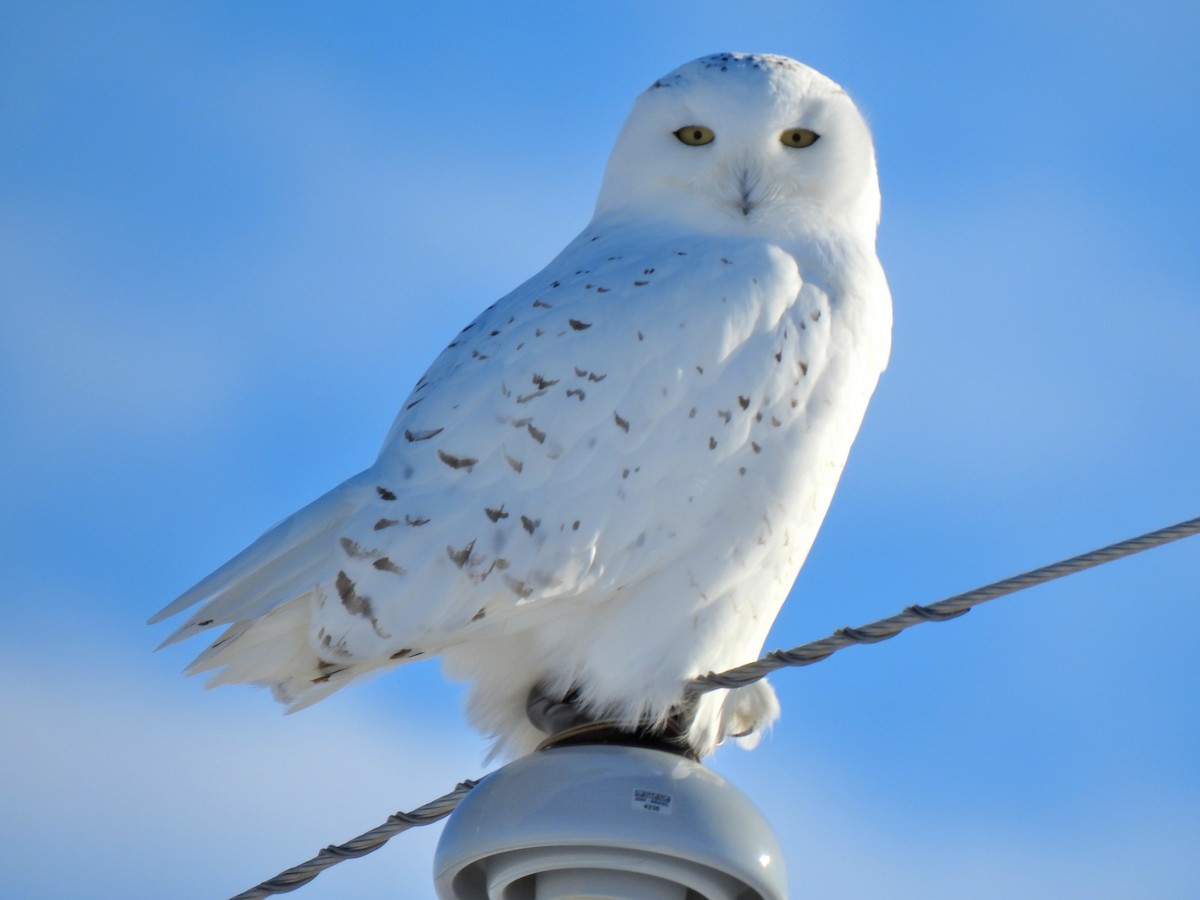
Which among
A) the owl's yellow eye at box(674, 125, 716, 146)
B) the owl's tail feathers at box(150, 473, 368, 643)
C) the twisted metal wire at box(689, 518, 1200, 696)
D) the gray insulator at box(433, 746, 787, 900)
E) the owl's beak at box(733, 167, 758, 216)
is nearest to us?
the twisted metal wire at box(689, 518, 1200, 696)

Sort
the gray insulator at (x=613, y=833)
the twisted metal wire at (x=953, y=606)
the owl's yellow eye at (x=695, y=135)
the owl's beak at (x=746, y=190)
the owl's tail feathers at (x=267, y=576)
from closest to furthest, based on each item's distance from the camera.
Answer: the twisted metal wire at (x=953, y=606) → the gray insulator at (x=613, y=833) → the owl's tail feathers at (x=267, y=576) → the owl's beak at (x=746, y=190) → the owl's yellow eye at (x=695, y=135)

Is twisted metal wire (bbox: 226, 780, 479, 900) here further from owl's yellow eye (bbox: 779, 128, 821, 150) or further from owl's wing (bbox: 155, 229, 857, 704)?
owl's yellow eye (bbox: 779, 128, 821, 150)

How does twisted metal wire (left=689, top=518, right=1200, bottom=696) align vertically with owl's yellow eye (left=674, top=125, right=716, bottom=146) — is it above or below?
below

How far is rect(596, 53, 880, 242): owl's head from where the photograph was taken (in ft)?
12.7

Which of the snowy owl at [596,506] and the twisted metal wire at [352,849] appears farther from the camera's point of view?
the snowy owl at [596,506]

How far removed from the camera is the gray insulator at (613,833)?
2.68m

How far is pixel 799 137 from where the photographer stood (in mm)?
4043

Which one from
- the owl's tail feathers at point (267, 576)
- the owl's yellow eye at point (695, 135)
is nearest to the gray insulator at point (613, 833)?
the owl's tail feathers at point (267, 576)

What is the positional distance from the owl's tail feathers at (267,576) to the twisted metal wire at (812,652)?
507 mm

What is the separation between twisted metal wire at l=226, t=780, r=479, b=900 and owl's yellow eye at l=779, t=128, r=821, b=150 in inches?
72.9

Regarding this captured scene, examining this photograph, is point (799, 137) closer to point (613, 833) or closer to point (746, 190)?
point (746, 190)

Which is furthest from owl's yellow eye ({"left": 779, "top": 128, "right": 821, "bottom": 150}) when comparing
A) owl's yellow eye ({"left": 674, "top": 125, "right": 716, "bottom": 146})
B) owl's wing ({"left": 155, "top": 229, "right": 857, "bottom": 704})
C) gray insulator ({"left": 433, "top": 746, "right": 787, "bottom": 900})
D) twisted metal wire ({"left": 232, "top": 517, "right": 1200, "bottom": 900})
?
gray insulator ({"left": 433, "top": 746, "right": 787, "bottom": 900})

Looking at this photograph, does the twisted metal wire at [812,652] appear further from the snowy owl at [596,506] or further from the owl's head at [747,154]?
the owl's head at [747,154]

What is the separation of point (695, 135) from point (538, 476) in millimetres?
1182
